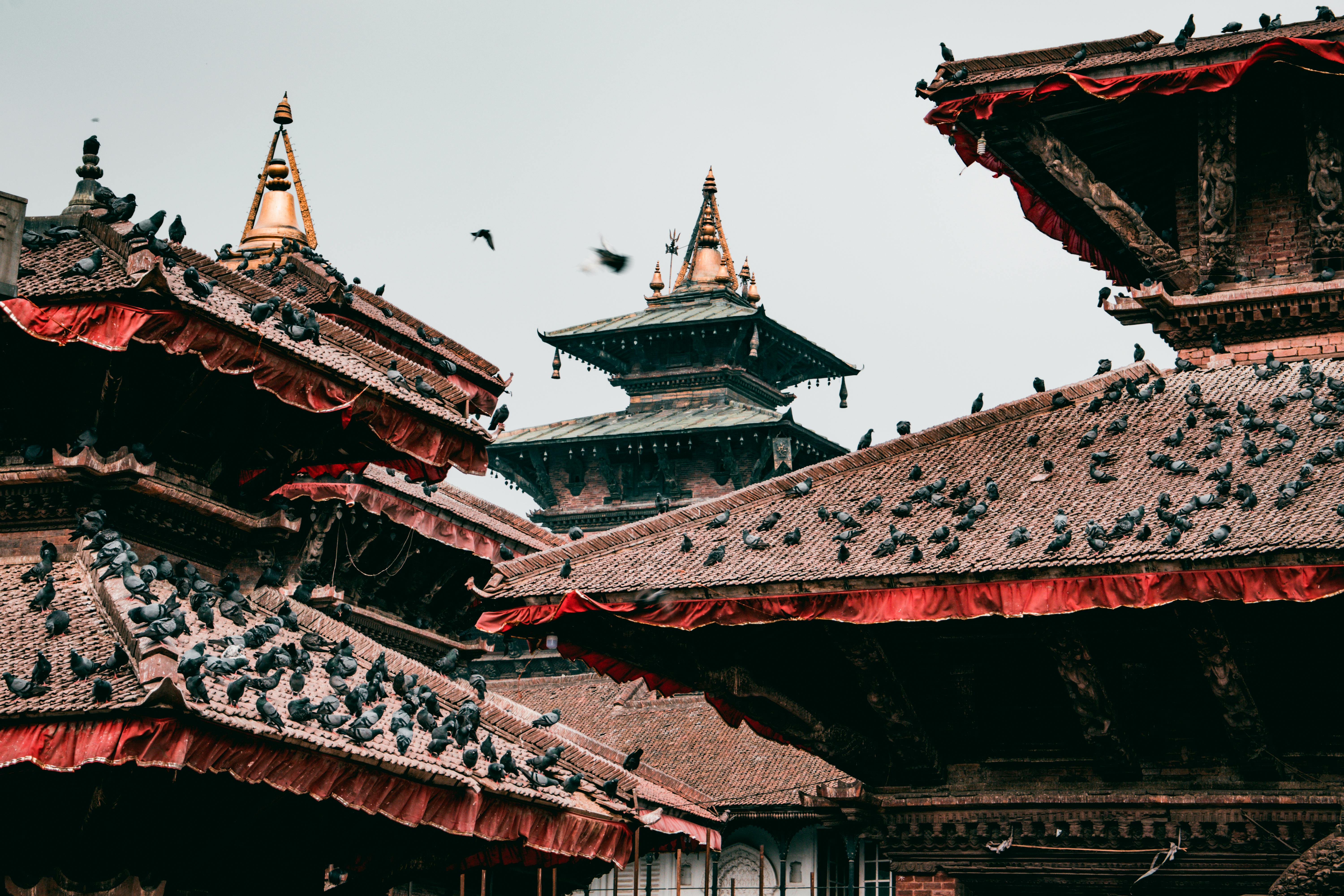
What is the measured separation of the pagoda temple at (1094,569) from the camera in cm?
1104

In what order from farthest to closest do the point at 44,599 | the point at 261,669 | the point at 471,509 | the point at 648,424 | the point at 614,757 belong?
the point at 648,424 → the point at 471,509 → the point at 614,757 → the point at 261,669 → the point at 44,599

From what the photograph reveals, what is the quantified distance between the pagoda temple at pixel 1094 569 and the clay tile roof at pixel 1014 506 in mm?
33

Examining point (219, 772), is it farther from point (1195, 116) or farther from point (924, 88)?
point (1195, 116)

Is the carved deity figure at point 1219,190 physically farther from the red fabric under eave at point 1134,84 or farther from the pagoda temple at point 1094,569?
the red fabric under eave at point 1134,84

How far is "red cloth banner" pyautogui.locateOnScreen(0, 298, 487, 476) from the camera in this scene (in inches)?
354

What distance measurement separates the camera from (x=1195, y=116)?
14.6 m

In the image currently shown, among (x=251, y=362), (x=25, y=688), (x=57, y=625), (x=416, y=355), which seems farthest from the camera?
(x=416, y=355)

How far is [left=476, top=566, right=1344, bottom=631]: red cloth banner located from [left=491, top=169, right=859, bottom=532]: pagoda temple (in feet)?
75.9

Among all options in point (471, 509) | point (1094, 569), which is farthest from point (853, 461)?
point (471, 509)

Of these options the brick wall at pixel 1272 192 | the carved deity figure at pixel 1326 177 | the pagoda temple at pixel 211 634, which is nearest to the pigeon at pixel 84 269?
the pagoda temple at pixel 211 634

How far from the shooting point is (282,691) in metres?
9.16

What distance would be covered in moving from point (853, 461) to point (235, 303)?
5681 millimetres

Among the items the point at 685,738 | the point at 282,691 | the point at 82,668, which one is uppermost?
the point at 685,738

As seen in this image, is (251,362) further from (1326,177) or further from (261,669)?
(1326,177)
